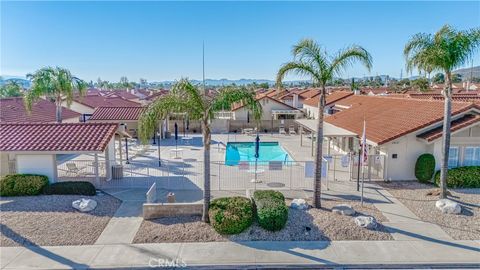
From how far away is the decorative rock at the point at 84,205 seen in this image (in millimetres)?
14199

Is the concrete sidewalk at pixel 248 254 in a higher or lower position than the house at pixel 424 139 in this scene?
lower

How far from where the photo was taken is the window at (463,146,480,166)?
18.9 metres

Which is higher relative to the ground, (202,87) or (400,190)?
(202,87)

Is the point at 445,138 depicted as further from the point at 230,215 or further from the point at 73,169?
the point at 73,169

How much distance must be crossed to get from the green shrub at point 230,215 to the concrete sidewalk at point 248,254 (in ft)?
2.07

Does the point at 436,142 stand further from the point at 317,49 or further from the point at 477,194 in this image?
the point at 317,49

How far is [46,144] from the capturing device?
682 inches

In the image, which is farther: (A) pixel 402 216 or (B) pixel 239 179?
(B) pixel 239 179

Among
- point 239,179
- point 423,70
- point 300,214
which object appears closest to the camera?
point 300,214

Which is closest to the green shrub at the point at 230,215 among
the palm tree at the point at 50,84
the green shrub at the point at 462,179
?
the green shrub at the point at 462,179

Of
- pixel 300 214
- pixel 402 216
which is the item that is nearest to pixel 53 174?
pixel 300 214

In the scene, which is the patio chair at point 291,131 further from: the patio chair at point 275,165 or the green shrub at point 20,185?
the green shrub at point 20,185

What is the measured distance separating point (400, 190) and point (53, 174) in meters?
17.7

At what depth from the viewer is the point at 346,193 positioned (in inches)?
667
